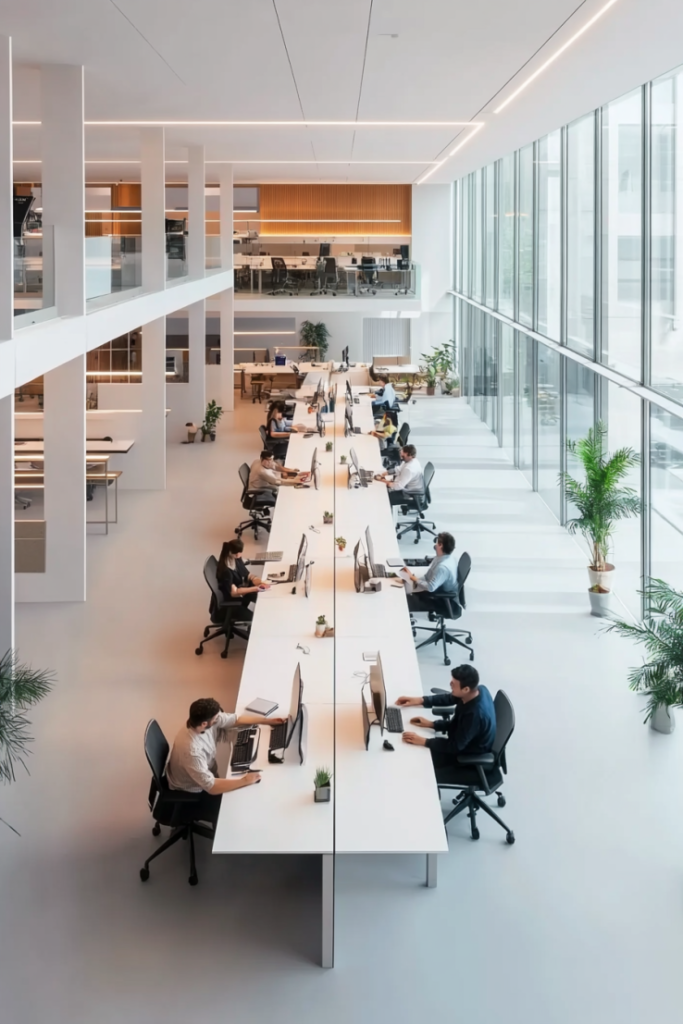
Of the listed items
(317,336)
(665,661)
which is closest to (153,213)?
(665,661)

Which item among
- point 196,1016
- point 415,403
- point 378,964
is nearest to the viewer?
point 196,1016

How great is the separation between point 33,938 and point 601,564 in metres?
6.28

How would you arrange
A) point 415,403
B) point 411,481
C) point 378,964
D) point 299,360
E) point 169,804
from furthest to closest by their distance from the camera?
point 299,360 < point 415,403 < point 411,481 < point 169,804 < point 378,964

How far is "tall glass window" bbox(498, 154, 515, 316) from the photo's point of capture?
16.4 m

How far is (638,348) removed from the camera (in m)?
9.02

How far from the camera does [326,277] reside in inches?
886

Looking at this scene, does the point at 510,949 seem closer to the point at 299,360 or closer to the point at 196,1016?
the point at 196,1016

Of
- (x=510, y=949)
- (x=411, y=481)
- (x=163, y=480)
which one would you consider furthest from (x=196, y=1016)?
(x=163, y=480)

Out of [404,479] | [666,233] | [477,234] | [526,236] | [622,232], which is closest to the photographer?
[666,233]

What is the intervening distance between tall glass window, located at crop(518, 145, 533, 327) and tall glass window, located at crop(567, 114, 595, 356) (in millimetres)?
2703

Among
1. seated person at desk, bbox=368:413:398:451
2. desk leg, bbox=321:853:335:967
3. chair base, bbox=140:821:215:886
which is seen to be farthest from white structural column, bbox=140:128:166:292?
desk leg, bbox=321:853:335:967

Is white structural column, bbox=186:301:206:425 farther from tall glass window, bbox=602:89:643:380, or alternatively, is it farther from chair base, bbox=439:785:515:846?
chair base, bbox=439:785:515:846

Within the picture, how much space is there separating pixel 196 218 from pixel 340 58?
925 centimetres

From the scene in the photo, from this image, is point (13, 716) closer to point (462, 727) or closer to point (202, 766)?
point (202, 766)
